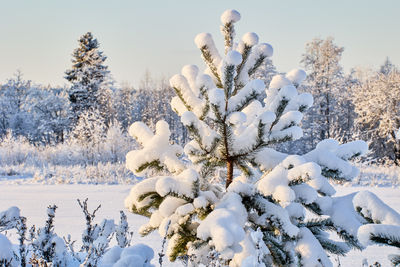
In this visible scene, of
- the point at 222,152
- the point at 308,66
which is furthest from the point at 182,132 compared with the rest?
the point at 222,152

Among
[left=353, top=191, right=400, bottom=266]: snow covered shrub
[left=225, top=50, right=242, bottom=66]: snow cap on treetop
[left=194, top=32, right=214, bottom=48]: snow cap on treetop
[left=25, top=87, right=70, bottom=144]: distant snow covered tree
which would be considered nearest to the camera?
[left=353, top=191, right=400, bottom=266]: snow covered shrub

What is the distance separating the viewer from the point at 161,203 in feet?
5.85

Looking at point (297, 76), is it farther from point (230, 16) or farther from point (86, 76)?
point (86, 76)

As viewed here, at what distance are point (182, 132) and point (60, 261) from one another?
45814mm

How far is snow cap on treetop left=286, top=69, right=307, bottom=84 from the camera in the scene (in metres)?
2.05

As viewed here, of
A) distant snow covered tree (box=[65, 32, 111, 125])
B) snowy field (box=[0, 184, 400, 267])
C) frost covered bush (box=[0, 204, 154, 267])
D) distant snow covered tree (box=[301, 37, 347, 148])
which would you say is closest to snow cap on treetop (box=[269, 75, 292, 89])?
frost covered bush (box=[0, 204, 154, 267])

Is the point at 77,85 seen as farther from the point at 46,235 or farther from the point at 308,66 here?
the point at 46,235

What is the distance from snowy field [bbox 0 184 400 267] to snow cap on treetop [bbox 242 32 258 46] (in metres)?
1.99

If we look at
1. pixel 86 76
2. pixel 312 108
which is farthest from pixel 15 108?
pixel 312 108

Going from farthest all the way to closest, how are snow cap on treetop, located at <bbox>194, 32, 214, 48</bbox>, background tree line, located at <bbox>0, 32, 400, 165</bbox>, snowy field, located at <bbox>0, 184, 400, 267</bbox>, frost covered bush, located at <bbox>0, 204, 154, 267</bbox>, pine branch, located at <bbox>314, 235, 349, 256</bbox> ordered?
1. background tree line, located at <bbox>0, 32, 400, 165</bbox>
2. snowy field, located at <bbox>0, 184, 400, 267</bbox>
3. snow cap on treetop, located at <bbox>194, 32, 214, 48</bbox>
4. pine branch, located at <bbox>314, 235, 349, 256</bbox>
5. frost covered bush, located at <bbox>0, 204, 154, 267</bbox>

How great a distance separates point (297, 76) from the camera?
2059 mm

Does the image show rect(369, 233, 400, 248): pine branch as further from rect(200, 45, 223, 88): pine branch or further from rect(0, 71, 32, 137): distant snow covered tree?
rect(0, 71, 32, 137): distant snow covered tree

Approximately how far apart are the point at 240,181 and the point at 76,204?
456 centimetres

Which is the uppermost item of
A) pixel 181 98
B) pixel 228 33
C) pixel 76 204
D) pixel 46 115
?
pixel 46 115
